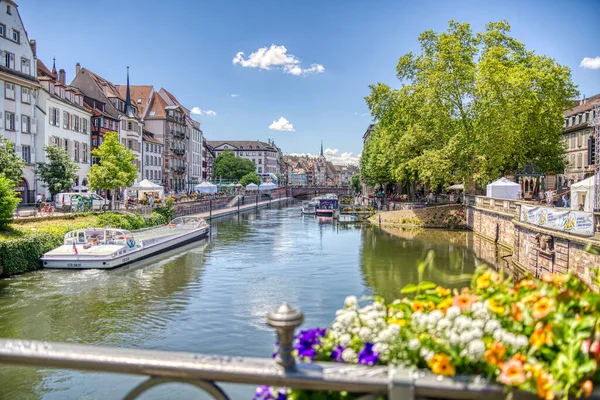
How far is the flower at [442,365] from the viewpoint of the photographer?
2.78 meters

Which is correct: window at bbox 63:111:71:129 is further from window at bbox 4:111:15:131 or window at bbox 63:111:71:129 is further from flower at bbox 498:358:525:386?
flower at bbox 498:358:525:386

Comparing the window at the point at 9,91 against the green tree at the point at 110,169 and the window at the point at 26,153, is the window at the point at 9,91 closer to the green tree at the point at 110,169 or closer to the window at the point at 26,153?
the window at the point at 26,153

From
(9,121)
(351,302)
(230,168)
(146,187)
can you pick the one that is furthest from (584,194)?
(230,168)

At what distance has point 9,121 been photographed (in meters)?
39.0

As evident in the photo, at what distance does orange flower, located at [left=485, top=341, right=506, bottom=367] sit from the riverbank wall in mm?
834

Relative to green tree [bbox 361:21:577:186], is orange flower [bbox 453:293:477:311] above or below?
below

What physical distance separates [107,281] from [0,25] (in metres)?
25.1

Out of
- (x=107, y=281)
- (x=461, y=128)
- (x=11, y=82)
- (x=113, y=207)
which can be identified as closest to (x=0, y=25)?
(x=11, y=82)

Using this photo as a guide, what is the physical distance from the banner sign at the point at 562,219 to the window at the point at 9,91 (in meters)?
35.2

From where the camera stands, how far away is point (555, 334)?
9.38ft

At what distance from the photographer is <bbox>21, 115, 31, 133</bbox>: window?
40.2 metres

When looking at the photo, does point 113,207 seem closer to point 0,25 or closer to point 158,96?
point 0,25

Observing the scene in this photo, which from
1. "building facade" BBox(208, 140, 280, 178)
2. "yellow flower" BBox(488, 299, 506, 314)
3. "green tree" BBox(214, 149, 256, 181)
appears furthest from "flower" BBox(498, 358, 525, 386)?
"building facade" BBox(208, 140, 280, 178)

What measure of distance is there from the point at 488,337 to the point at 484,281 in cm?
48
